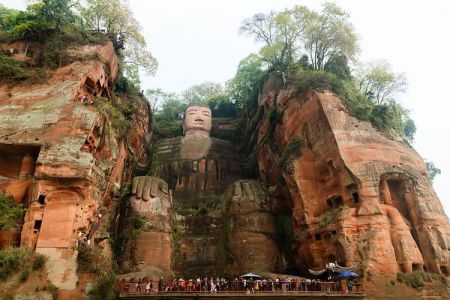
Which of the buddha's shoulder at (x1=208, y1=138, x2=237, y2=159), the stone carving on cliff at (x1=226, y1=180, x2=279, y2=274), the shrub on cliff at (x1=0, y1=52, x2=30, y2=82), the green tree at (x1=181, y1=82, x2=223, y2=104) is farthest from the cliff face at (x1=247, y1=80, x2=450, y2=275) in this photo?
the green tree at (x1=181, y1=82, x2=223, y2=104)

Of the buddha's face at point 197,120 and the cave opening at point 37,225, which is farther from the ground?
the buddha's face at point 197,120

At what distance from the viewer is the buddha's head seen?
38709 mm

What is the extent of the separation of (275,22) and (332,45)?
17.5ft

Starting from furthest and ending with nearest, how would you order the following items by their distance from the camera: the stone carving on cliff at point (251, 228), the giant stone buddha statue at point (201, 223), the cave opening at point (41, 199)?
the giant stone buddha statue at point (201, 223), the stone carving on cliff at point (251, 228), the cave opening at point (41, 199)

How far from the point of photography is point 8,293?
606 inches

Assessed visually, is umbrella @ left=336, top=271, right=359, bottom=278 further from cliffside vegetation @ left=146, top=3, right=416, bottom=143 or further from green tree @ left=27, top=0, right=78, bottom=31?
green tree @ left=27, top=0, right=78, bottom=31

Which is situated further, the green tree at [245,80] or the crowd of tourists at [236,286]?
the green tree at [245,80]

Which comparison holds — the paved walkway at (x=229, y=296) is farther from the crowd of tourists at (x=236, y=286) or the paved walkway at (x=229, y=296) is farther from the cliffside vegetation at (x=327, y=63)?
the cliffside vegetation at (x=327, y=63)

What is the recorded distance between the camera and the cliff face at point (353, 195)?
19672mm

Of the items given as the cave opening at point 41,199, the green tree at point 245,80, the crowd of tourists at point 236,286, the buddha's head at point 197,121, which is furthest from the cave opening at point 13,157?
the green tree at point 245,80

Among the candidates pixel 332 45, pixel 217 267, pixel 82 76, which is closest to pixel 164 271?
pixel 217 267

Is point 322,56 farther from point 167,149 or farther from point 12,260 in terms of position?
point 12,260

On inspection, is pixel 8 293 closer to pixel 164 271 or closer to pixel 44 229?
pixel 44 229

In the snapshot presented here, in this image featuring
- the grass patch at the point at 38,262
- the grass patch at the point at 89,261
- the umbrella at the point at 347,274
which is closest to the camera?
the grass patch at the point at 38,262
